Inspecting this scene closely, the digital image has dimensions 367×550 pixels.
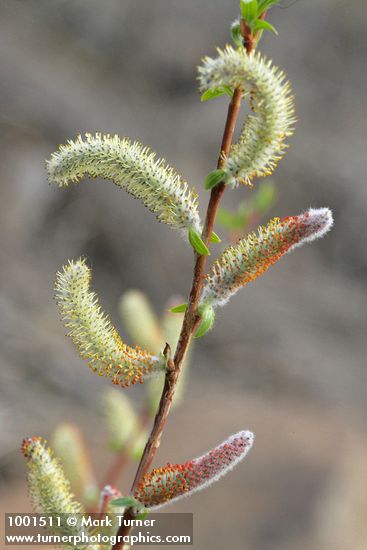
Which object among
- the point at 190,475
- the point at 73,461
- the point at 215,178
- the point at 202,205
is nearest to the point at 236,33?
the point at 215,178

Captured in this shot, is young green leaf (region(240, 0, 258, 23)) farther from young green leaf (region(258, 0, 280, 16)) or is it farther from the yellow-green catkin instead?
the yellow-green catkin

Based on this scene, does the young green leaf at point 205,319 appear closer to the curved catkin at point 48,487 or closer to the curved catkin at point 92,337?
the curved catkin at point 92,337

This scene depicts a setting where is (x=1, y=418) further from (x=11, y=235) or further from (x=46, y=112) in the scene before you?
(x=46, y=112)

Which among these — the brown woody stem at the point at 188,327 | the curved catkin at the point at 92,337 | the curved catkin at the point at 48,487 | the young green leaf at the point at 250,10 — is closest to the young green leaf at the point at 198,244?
the brown woody stem at the point at 188,327

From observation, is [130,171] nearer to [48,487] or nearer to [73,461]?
[48,487]

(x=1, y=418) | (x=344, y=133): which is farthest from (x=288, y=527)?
(x=344, y=133)

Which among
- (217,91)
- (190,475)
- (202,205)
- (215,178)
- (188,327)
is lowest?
(190,475)
